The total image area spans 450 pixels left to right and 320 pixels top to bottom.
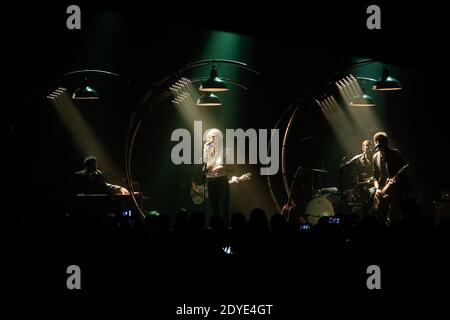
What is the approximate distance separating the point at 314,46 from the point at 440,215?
7621 millimetres

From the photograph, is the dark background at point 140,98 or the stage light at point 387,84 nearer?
the stage light at point 387,84

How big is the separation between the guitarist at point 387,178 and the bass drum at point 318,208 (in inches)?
38.3

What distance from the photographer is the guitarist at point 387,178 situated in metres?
14.1

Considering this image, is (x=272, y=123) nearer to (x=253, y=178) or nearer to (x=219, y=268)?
A: (x=253, y=178)

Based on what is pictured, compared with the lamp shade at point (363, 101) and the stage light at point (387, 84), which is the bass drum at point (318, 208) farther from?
the stage light at point (387, 84)

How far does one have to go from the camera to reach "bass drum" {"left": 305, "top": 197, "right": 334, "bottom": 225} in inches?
587

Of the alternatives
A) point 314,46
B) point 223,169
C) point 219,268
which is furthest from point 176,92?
point 219,268

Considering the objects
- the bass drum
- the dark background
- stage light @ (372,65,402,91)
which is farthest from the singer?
stage light @ (372,65,402,91)

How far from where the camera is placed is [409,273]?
6809 millimetres

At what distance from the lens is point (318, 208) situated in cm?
1502

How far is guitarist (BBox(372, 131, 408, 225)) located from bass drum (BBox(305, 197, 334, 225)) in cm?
97

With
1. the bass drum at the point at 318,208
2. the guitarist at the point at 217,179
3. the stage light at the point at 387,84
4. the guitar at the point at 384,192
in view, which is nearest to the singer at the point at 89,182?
the guitarist at the point at 217,179

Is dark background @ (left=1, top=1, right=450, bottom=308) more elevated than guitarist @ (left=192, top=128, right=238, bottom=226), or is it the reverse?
dark background @ (left=1, top=1, right=450, bottom=308)

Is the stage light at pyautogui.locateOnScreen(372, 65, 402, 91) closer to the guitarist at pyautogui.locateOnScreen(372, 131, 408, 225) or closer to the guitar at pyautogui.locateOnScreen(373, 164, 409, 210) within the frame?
the guitarist at pyautogui.locateOnScreen(372, 131, 408, 225)
